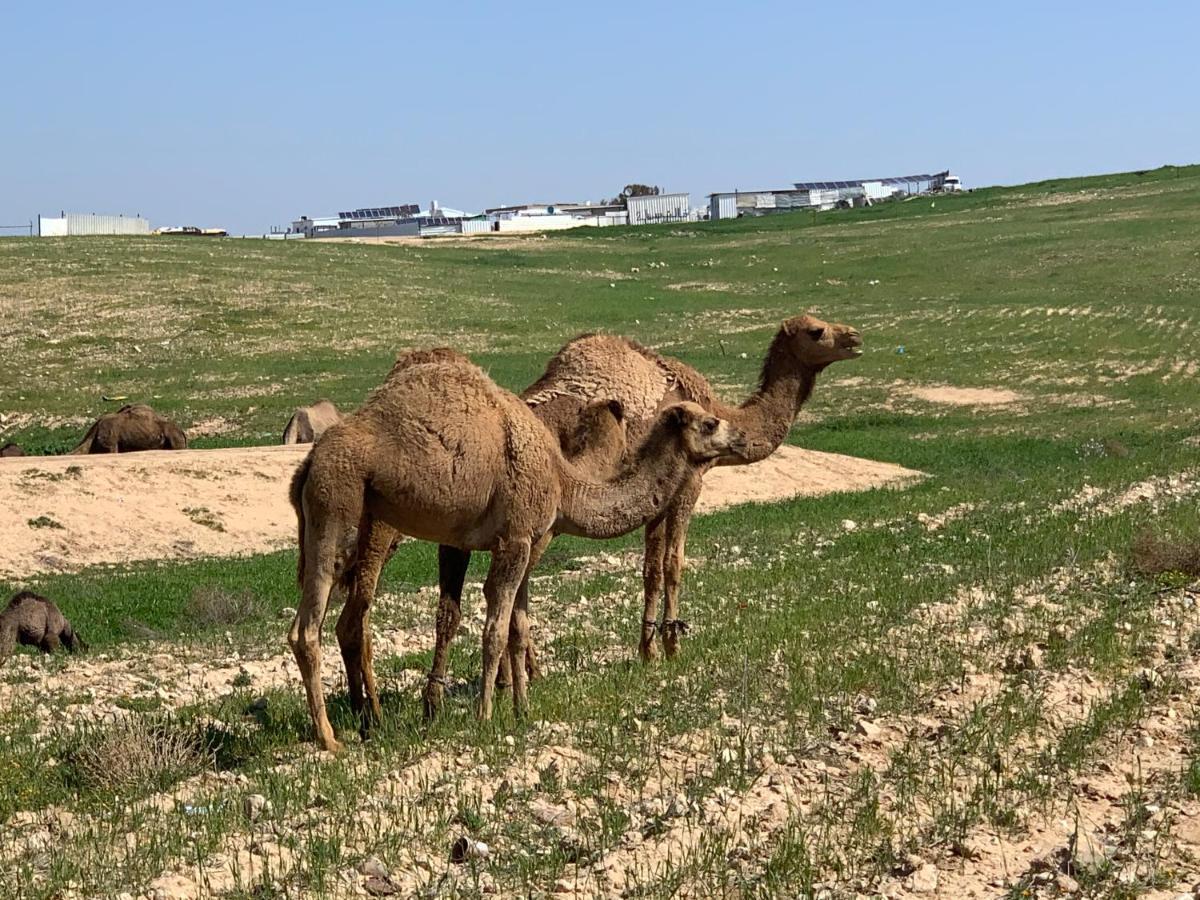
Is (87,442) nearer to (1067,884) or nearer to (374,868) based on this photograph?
(374,868)

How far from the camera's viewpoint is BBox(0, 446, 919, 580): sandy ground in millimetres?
21203

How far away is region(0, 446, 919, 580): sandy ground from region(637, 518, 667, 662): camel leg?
34.1ft

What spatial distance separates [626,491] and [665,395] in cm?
261

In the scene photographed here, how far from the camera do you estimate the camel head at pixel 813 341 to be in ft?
47.8

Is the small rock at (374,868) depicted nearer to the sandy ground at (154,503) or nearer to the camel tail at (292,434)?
the sandy ground at (154,503)

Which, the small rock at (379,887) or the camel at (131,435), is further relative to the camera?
the camel at (131,435)

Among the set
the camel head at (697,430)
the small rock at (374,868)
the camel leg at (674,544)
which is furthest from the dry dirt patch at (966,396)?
the small rock at (374,868)

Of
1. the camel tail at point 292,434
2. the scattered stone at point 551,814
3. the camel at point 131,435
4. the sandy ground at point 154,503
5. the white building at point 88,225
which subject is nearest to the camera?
the scattered stone at point 551,814

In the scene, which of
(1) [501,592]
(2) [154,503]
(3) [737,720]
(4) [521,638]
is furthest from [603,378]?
(2) [154,503]

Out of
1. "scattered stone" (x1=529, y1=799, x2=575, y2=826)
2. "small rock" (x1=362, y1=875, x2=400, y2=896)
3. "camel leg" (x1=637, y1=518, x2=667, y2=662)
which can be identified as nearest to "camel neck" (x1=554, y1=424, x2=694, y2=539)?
"camel leg" (x1=637, y1=518, x2=667, y2=662)

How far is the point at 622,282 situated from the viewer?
2660 inches

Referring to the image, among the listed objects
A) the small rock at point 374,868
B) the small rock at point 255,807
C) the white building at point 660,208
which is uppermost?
the white building at point 660,208

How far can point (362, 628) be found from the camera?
1070 centimetres

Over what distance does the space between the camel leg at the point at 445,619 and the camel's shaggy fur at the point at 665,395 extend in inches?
71.4
